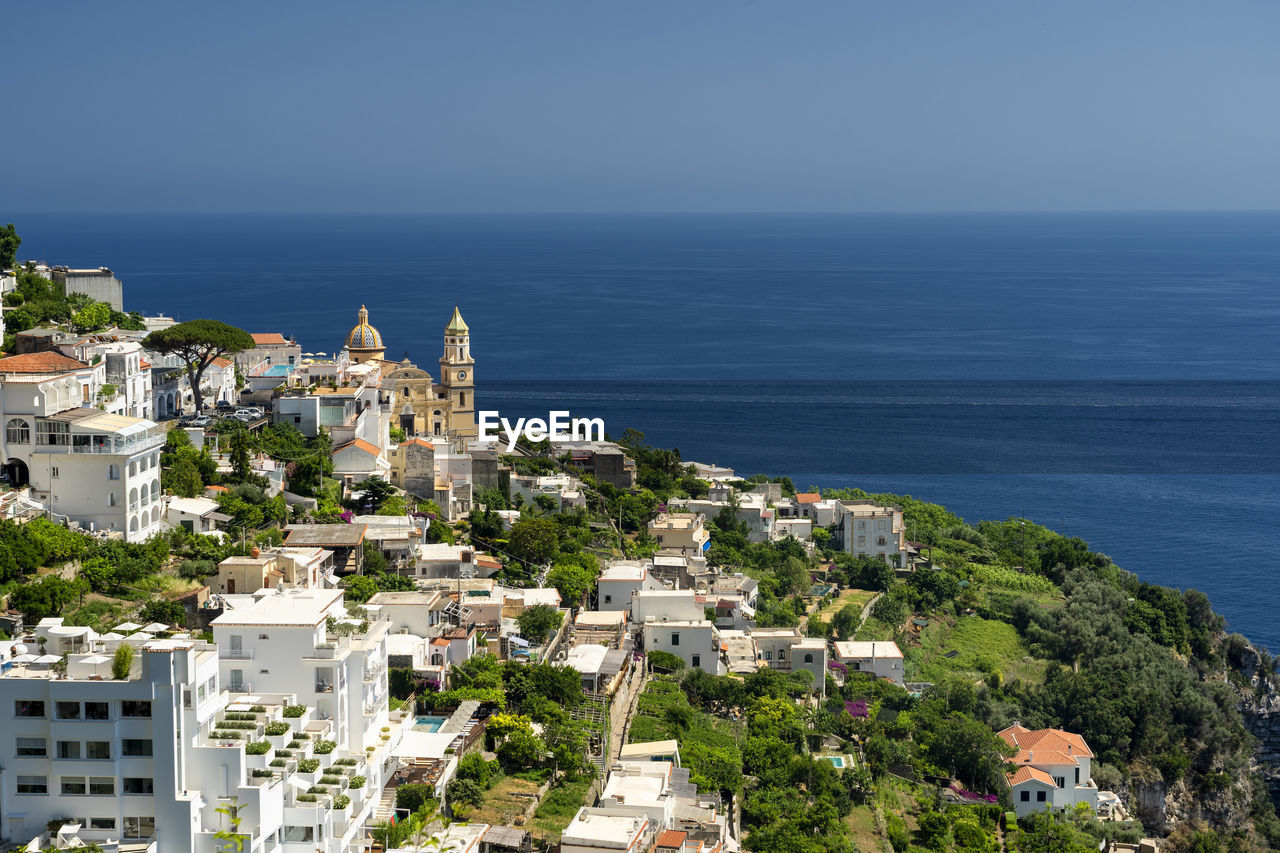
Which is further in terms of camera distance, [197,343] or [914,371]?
[914,371]

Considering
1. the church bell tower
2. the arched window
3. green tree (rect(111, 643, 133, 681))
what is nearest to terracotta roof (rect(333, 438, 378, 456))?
the arched window

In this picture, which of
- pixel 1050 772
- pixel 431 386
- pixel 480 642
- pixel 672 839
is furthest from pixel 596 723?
pixel 431 386

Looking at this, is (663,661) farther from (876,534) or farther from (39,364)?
(876,534)

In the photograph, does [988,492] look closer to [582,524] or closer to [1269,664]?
[1269,664]

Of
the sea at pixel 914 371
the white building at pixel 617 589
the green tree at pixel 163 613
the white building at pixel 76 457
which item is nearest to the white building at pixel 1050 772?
the white building at pixel 617 589

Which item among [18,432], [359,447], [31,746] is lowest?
[31,746]

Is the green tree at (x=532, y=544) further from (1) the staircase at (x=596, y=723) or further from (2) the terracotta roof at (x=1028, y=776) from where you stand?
(2) the terracotta roof at (x=1028, y=776)
